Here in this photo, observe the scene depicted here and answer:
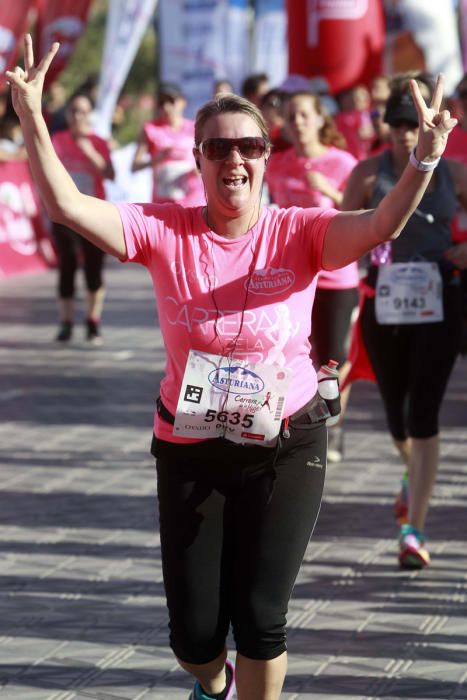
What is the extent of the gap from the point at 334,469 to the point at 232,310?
405 centimetres

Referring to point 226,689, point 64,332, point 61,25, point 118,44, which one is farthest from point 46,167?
point 118,44

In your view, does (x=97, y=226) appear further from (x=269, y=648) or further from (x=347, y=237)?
(x=269, y=648)

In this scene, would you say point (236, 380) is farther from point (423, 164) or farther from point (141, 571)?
point (141, 571)

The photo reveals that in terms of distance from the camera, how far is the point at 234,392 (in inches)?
139

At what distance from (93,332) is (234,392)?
8278 millimetres

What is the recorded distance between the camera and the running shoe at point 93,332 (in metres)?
11.7

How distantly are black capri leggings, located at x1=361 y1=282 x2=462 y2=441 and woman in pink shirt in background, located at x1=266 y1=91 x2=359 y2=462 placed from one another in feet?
4.42

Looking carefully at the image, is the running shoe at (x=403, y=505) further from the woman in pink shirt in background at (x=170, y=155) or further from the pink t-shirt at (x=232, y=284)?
the woman in pink shirt in background at (x=170, y=155)

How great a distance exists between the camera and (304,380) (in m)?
3.64

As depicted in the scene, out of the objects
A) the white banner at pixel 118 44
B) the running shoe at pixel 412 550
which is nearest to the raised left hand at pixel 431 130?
the running shoe at pixel 412 550

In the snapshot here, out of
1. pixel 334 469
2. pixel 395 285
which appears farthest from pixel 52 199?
pixel 334 469

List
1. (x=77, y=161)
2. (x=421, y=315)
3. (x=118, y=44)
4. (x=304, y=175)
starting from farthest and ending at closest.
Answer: (x=118, y=44) < (x=77, y=161) < (x=304, y=175) < (x=421, y=315)

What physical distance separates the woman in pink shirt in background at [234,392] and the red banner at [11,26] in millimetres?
12890

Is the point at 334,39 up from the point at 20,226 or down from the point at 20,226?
up
